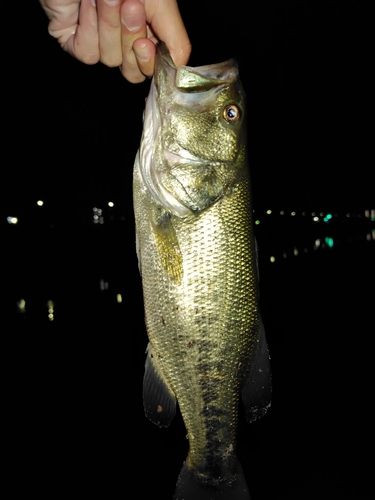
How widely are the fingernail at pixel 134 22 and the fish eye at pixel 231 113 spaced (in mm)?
549

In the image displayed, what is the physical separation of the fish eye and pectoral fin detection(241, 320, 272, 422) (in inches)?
41.0

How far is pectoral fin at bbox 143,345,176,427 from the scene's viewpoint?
207 cm

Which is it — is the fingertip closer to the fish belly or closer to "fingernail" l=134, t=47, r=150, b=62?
"fingernail" l=134, t=47, r=150, b=62

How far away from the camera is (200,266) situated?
1.96m

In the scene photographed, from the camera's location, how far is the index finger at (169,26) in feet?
6.82

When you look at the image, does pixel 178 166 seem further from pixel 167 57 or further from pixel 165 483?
pixel 165 483
